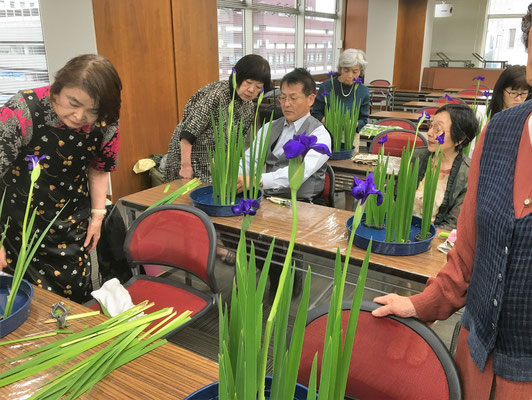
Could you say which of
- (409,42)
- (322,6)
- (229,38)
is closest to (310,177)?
(229,38)

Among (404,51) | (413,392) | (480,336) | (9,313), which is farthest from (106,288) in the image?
(404,51)

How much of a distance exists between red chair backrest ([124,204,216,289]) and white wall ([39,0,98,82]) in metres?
2.32

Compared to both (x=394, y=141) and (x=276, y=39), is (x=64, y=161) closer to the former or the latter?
(x=394, y=141)

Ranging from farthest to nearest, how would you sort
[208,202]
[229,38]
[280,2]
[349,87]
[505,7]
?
[505,7] < [280,2] < [229,38] < [349,87] < [208,202]

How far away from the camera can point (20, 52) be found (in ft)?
11.6

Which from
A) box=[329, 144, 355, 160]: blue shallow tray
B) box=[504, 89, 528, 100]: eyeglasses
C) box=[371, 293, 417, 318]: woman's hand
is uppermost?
box=[504, 89, 528, 100]: eyeglasses

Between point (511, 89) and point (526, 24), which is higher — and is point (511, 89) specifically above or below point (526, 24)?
below

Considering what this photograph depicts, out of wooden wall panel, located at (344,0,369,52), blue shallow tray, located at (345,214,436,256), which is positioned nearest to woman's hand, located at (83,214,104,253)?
blue shallow tray, located at (345,214,436,256)

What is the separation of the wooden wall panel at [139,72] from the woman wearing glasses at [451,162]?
2982mm

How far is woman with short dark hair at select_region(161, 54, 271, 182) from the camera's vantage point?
2477 millimetres

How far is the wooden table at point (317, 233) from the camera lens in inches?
61.6

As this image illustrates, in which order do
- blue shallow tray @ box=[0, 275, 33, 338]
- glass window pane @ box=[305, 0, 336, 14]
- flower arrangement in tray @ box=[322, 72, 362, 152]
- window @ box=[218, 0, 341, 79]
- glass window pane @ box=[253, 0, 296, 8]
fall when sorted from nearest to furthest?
blue shallow tray @ box=[0, 275, 33, 338], flower arrangement in tray @ box=[322, 72, 362, 152], window @ box=[218, 0, 341, 79], glass window pane @ box=[253, 0, 296, 8], glass window pane @ box=[305, 0, 336, 14]

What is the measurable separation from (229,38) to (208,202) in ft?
18.3

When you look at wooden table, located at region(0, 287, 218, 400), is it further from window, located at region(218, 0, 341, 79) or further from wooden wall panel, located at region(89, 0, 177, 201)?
window, located at region(218, 0, 341, 79)
